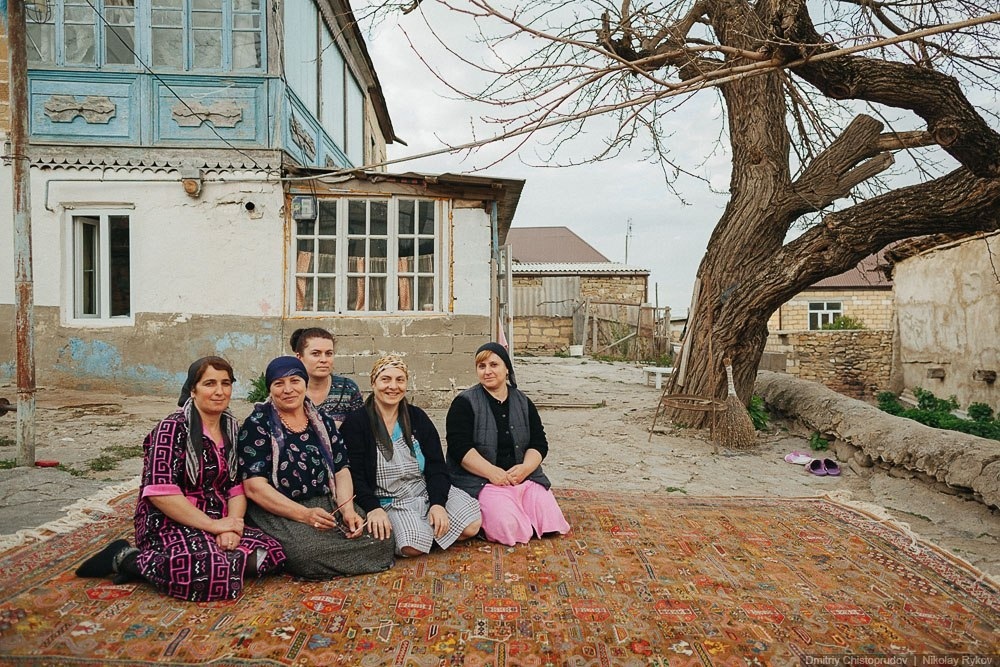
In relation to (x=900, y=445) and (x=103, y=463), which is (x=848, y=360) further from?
(x=103, y=463)

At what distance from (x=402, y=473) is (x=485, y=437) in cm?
59

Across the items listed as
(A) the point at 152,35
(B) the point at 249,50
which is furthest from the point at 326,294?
(A) the point at 152,35

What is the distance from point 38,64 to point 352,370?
5384 mm

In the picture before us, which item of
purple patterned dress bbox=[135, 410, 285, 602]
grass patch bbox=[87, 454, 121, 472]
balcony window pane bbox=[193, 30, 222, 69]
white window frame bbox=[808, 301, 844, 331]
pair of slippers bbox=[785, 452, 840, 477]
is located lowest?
pair of slippers bbox=[785, 452, 840, 477]

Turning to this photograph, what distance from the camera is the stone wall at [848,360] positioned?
17.4 metres

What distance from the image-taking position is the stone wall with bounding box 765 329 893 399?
1737cm

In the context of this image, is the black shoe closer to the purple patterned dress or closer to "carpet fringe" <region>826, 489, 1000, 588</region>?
the purple patterned dress

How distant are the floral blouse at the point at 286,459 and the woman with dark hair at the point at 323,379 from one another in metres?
0.47

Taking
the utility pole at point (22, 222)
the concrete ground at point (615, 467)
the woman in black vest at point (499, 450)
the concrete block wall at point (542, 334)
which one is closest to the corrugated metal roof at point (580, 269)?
the concrete block wall at point (542, 334)

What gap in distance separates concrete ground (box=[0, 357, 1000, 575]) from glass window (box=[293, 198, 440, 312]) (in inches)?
48.4

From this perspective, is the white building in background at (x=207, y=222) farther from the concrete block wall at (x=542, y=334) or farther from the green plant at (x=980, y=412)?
the concrete block wall at (x=542, y=334)

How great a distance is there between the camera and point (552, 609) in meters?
2.73

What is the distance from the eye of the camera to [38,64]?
8.26 metres

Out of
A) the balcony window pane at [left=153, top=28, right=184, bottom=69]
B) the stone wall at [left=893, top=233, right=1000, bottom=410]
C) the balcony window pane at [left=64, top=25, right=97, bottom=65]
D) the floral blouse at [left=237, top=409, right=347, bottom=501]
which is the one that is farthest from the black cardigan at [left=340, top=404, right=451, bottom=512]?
the stone wall at [left=893, top=233, right=1000, bottom=410]
